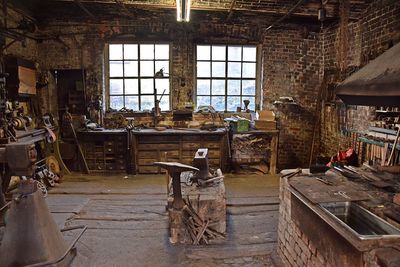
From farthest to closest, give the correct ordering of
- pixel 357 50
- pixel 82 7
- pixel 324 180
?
pixel 357 50 < pixel 82 7 < pixel 324 180

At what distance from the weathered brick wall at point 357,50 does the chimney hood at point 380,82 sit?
2.26 metres

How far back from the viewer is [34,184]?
286cm

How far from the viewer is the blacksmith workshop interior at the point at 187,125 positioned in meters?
3.42

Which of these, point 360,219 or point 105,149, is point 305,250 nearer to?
point 360,219

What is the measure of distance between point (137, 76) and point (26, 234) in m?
5.19

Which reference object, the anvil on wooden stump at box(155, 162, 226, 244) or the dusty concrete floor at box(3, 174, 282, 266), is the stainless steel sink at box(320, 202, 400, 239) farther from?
the anvil on wooden stump at box(155, 162, 226, 244)

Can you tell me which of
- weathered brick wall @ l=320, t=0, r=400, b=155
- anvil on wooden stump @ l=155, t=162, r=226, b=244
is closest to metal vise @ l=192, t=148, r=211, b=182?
anvil on wooden stump @ l=155, t=162, r=226, b=244

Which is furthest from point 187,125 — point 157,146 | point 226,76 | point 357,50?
point 357,50

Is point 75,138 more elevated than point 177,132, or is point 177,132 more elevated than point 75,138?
point 177,132

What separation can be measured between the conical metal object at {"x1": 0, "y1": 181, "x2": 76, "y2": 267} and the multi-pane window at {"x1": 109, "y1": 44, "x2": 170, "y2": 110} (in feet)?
15.7

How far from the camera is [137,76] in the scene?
24.4 ft

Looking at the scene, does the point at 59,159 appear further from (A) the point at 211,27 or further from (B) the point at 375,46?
(B) the point at 375,46

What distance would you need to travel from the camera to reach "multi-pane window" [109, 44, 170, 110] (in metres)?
7.37

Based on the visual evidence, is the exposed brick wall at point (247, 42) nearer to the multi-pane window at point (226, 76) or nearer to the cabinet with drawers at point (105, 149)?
the multi-pane window at point (226, 76)
